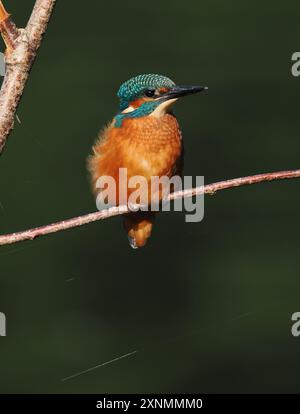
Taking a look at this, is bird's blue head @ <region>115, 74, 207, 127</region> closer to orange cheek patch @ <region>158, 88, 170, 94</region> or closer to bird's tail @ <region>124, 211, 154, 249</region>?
orange cheek patch @ <region>158, 88, 170, 94</region>

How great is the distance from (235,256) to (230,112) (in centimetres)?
80

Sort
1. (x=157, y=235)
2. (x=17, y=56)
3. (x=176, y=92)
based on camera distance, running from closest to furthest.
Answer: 1. (x=17, y=56)
2. (x=176, y=92)
3. (x=157, y=235)

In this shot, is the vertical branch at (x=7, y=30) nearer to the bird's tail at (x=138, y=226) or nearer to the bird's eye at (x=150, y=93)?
the bird's eye at (x=150, y=93)

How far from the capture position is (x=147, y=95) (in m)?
2.14

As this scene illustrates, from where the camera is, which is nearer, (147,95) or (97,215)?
(97,215)

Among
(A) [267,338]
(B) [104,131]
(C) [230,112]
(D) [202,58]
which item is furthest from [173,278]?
(B) [104,131]

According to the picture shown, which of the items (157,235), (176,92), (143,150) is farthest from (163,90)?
(157,235)

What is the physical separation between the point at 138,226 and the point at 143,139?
20cm

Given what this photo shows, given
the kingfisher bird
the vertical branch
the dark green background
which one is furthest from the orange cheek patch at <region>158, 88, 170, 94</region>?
the dark green background

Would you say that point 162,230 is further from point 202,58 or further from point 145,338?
point 202,58

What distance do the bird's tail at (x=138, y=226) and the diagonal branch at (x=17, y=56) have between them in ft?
2.89

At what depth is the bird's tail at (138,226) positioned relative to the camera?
2.23 meters

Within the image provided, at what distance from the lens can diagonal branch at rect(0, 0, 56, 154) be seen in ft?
4.44

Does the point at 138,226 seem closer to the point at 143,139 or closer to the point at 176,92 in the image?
the point at 143,139
